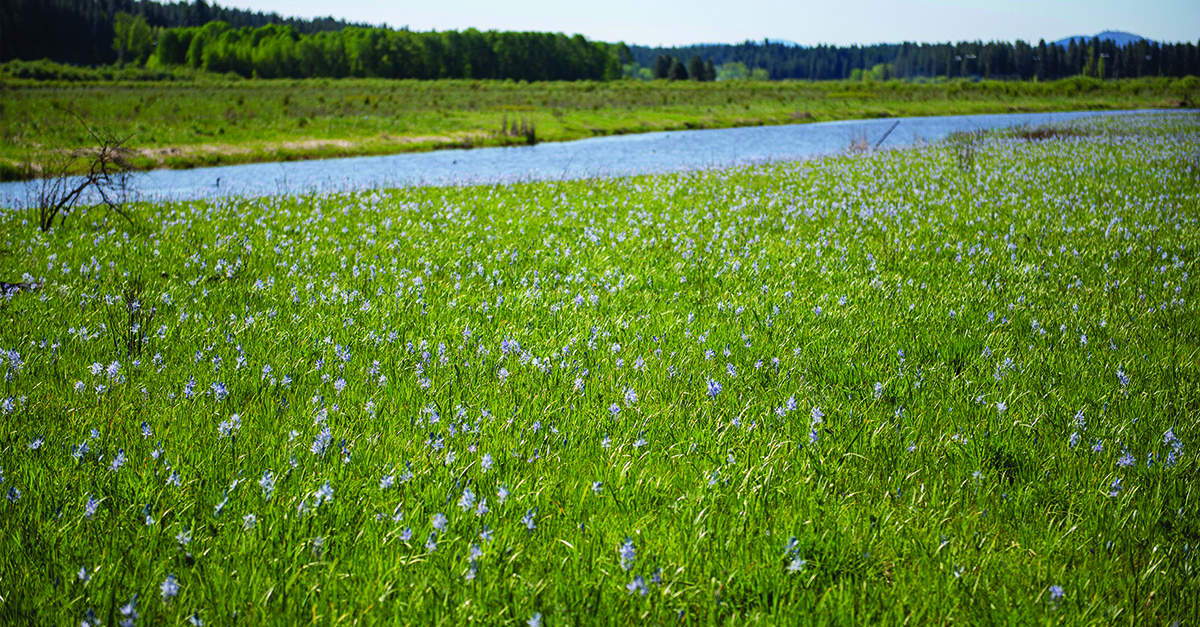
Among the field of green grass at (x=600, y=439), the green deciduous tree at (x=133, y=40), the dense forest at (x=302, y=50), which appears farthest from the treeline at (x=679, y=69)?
the field of green grass at (x=600, y=439)

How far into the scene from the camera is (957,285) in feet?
24.2

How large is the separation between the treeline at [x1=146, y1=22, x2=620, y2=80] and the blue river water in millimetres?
90718

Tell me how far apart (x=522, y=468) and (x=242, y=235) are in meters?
8.17

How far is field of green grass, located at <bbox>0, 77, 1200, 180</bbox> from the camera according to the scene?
3059 centimetres

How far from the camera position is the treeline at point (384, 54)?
11850cm

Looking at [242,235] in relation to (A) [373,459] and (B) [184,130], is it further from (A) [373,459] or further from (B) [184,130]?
(B) [184,130]

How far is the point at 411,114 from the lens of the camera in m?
47.6

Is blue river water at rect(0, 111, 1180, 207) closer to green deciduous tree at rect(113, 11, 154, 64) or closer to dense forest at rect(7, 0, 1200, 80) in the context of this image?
dense forest at rect(7, 0, 1200, 80)

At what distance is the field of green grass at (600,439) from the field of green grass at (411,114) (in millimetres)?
12265

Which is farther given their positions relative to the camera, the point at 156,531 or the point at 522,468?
the point at 522,468

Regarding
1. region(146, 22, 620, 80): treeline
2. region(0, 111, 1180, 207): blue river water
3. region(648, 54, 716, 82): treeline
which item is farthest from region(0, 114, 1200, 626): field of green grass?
region(648, 54, 716, 82): treeline

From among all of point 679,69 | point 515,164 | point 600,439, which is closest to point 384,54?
point 679,69

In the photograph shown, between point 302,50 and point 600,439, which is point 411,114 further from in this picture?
point 302,50

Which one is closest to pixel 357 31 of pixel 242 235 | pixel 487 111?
pixel 487 111
